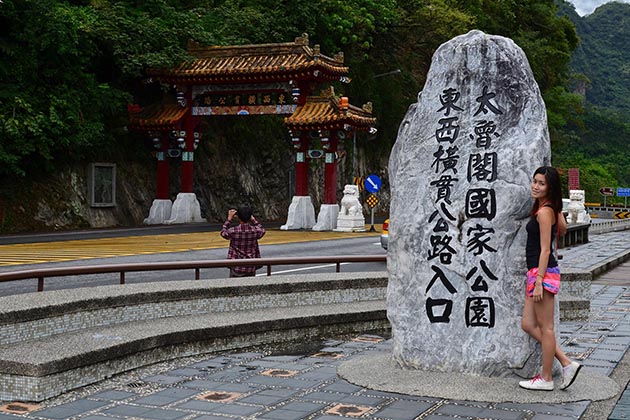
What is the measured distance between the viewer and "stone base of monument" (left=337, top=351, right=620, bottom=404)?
19.7ft

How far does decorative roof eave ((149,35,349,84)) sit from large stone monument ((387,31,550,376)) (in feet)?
69.5

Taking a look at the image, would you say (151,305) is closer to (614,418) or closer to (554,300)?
(554,300)

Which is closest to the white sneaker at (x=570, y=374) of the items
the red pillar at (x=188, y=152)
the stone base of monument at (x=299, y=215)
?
the stone base of monument at (x=299, y=215)

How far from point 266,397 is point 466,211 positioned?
2283 millimetres

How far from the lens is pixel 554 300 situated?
20.8 feet

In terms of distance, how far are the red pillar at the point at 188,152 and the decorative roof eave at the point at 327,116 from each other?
3.90 meters

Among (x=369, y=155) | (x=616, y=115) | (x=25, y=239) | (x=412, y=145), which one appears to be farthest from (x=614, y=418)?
(x=616, y=115)

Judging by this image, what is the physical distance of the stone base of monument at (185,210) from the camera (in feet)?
98.7

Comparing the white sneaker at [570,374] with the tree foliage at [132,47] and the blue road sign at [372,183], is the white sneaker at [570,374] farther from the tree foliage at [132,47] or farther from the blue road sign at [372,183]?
the blue road sign at [372,183]

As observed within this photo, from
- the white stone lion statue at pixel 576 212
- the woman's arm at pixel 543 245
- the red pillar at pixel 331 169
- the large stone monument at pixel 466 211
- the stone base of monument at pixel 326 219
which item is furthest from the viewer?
the white stone lion statue at pixel 576 212

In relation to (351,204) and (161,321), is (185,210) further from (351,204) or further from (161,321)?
(161,321)

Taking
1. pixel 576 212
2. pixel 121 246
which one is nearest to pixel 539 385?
pixel 121 246

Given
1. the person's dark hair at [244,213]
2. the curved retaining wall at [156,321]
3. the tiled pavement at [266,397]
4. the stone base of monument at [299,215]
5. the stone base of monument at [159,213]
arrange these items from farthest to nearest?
the stone base of monument at [159,213] < the stone base of monument at [299,215] < the person's dark hair at [244,213] < the curved retaining wall at [156,321] < the tiled pavement at [266,397]

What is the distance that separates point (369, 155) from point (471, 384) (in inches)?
1520
